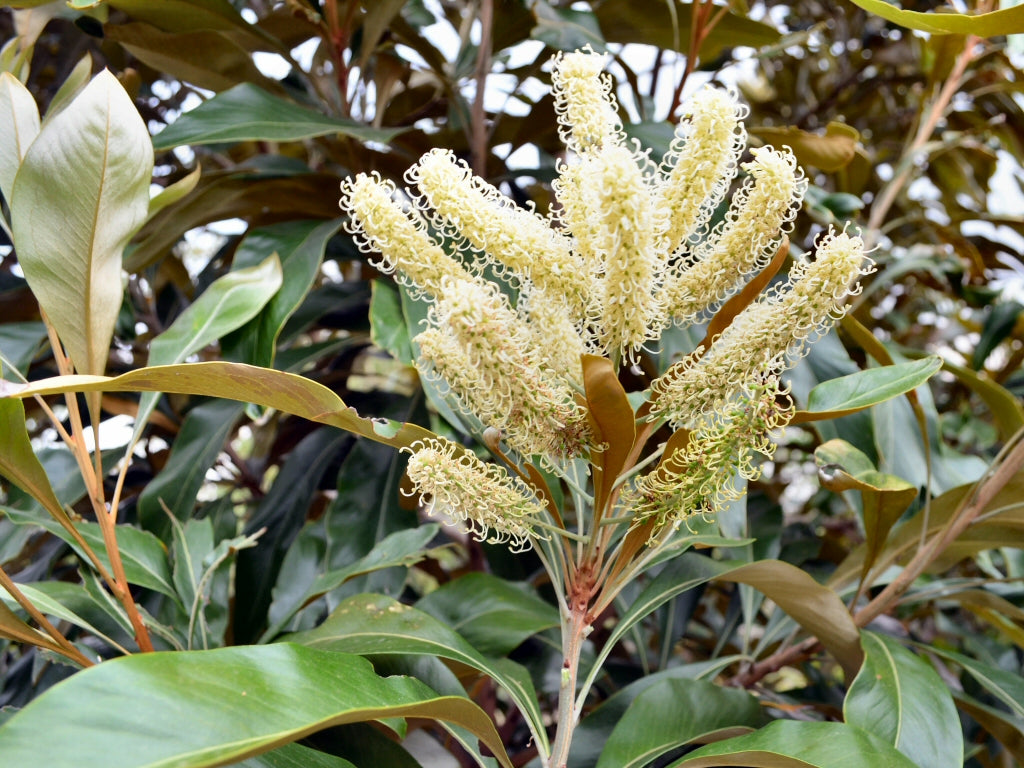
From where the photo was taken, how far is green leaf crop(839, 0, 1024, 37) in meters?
0.60

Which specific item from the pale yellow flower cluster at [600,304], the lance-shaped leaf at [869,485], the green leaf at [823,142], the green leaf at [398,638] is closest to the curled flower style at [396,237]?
the pale yellow flower cluster at [600,304]

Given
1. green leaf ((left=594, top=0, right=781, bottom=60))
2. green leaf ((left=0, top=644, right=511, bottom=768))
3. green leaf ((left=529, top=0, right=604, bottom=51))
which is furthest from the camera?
green leaf ((left=594, top=0, right=781, bottom=60))

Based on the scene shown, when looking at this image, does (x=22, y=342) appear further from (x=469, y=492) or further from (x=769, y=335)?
(x=769, y=335)

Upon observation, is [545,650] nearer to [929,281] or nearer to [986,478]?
[986,478]

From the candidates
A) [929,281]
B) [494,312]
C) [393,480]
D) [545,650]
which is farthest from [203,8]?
[929,281]

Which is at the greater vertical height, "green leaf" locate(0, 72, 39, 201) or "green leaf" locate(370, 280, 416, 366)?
"green leaf" locate(0, 72, 39, 201)

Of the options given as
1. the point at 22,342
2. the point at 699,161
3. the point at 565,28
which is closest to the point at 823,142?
the point at 565,28

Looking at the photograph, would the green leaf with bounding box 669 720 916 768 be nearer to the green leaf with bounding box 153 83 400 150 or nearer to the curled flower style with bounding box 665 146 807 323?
the curled flower style with bounding box 665 146 807 323

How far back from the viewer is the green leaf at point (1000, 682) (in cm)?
85

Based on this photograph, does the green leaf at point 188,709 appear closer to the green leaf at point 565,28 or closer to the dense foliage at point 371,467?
the dense foliage at point 371,467

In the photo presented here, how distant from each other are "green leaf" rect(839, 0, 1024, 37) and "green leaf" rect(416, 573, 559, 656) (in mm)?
639

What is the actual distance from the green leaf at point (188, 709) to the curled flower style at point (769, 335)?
26 centimetres

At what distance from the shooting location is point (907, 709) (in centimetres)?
72

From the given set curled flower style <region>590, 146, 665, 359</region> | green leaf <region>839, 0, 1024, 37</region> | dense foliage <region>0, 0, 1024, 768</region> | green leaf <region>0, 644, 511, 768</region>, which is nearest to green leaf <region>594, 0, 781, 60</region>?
dense foliage <region>0, 0, 1024, 768</region>
